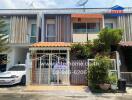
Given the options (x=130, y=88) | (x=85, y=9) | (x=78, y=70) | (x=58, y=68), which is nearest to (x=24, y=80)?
(x=58, y=68)

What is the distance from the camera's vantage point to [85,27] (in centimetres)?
2562

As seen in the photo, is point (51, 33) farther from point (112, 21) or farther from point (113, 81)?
point (113, 81)

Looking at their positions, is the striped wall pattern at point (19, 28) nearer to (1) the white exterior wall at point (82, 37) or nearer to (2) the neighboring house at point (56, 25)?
(2) the neighboring house at point (56, 25)

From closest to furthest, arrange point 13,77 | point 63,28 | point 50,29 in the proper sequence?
point 13,77 → point 63,28 → point 50,29

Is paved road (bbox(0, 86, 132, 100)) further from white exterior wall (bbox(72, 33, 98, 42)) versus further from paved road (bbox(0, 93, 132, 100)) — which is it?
white exterior wall (bbox(72, 33, 98, 42))

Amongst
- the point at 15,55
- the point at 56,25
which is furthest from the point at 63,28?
the point at 15,55

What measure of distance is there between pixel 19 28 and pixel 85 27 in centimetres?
678

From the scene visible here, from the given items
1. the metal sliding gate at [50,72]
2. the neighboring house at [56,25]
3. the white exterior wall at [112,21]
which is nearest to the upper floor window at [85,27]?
the neighboring house at [56,25]

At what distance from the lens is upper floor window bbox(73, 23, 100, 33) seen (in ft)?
83.2

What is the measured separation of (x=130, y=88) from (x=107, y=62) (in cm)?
261

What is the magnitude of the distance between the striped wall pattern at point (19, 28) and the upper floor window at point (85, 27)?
505 centimetres

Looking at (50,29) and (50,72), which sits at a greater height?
(50,29)

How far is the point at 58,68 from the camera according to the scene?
749 inches

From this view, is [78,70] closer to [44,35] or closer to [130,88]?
[130,88]
